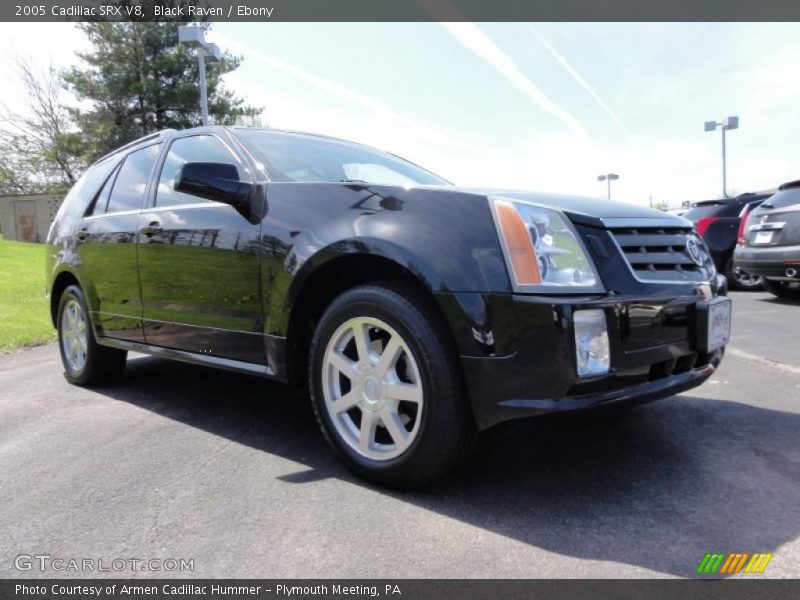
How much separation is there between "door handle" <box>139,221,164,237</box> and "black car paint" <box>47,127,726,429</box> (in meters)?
0.01

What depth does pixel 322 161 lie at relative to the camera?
133 inches

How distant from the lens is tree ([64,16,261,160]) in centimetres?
2388

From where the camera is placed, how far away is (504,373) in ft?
6.93

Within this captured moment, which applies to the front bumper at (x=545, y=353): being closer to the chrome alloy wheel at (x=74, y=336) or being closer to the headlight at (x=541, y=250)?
the headlight at (x=541, y=250)

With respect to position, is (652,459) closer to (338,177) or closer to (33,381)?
(338,177)

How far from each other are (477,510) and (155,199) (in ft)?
9.10

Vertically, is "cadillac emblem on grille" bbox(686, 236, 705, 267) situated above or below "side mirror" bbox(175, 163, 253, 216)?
below

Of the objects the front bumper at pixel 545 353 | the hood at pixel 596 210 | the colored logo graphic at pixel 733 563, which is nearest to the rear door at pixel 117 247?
the hood at pixel 596 210

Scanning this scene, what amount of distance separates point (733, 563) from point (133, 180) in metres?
4.01

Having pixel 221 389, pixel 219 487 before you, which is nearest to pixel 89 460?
pixel 219 487

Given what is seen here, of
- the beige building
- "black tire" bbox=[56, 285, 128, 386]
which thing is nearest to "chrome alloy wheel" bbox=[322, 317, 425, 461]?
"black tire" bbox=[56, 285, 128, 386]

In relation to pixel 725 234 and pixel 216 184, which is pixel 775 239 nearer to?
pixel 725 234

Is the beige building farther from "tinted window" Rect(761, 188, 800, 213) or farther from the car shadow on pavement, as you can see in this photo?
the car shadow on pavement

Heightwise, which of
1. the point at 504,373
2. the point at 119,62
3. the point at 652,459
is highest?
the point at 119,62
